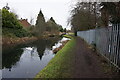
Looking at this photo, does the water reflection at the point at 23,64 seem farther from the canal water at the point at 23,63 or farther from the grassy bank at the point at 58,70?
the grassy bank at the point at 58,70

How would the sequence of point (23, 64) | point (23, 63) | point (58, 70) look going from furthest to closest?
point (23, 63)
point (23, 64)
point (58, 70)

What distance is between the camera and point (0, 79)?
6793 millimetres

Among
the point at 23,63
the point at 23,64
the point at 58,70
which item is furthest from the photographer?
the point at 23,63

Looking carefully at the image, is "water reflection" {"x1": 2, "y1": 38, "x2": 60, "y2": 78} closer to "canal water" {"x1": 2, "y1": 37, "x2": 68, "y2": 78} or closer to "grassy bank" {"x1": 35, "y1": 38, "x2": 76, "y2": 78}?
"canal water" {"x1": 2, "y1": 37, "x2": 68, "y2": 78}

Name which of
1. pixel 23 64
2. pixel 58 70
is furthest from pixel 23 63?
pixel 58 70

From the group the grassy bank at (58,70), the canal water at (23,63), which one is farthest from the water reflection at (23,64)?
the grassy bank at (58,70)

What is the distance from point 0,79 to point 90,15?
1522 centimetres

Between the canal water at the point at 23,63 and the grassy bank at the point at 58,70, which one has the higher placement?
the grassy bank at the point at 58,70

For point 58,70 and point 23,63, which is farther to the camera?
point 23,63

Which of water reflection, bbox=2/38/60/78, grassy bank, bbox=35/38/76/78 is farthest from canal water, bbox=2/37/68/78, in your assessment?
grassy bank, bbox=35/38/76/78

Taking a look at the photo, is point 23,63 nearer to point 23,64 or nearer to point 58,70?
point 23,64

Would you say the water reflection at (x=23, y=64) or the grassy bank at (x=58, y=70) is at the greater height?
the grassy bank at (x=58, y=70)

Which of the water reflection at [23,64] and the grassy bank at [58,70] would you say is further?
the water reflection at [23,64]

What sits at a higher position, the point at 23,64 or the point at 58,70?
the point at 58,70
